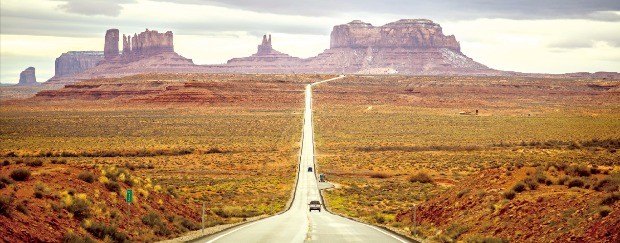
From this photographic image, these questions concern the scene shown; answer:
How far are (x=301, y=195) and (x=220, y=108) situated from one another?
4099 inches

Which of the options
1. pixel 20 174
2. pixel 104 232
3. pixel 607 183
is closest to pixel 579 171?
pixel 607 183

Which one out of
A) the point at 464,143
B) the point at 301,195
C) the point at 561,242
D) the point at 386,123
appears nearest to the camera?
the point at 561,242

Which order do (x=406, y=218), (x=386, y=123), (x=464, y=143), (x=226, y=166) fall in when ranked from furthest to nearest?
1. (x=386, y=123)
2. (x=464, y=143)
3. (x=226, y=166)
4. (x=406, y=218)

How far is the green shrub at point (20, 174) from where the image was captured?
21.7 m

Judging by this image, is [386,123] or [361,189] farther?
[386,123]

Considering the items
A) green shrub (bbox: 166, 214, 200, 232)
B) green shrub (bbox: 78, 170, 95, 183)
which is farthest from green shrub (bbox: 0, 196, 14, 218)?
green shrub (bbox: 166, 214, 200, 232)

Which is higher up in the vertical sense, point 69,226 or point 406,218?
point 69,226

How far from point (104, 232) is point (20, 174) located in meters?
3.47

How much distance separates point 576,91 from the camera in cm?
19550

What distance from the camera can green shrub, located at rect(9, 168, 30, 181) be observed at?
71.2 ft

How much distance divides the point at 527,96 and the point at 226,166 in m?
130

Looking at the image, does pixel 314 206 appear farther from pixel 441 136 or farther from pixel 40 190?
pixel 441 136

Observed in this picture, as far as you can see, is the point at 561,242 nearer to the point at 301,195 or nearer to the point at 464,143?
the point at 301,195

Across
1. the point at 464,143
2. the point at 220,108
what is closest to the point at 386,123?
the point at 464,143
